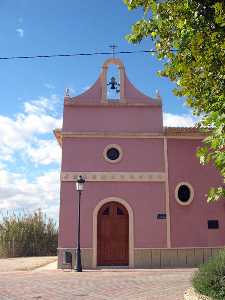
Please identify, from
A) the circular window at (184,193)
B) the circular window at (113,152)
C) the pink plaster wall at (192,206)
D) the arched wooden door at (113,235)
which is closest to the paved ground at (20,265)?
the arched wooden door at (113,235)

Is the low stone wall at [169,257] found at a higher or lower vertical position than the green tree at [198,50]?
lower

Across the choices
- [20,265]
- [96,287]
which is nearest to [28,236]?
[20,265]

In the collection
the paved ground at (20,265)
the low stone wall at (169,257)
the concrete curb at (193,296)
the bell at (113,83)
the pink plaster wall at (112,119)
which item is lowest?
the paved ground at (20,265)

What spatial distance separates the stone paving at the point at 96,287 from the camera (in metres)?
9.07

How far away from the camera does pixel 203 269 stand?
8.28m

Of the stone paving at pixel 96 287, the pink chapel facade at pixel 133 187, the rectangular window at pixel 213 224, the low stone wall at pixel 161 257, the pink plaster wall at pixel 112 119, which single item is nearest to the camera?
the stone paving at pixel 96 287

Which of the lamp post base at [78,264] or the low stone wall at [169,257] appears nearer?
the lamp post base at [78,264]

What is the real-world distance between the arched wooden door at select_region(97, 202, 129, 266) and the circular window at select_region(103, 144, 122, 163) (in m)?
1.87

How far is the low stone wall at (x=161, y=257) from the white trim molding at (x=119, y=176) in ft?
9.18

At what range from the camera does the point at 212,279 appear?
7.84m

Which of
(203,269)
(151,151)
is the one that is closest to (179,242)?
(151,151)

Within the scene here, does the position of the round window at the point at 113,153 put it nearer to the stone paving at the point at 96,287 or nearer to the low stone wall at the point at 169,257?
the low stone wall at the point at 169,257

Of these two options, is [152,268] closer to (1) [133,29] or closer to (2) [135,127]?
(2) [135,127]

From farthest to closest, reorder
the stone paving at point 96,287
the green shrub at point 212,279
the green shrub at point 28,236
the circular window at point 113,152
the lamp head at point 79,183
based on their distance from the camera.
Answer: the green shrub at point 28,236
the circular window at point 113,152
the lamp head at point 79,183
the stone paving at point 96,287
the green shrub at point 212,279
